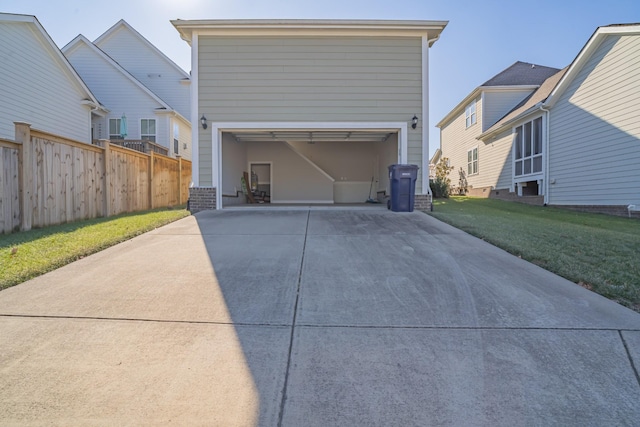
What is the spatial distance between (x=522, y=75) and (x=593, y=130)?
1037 cm

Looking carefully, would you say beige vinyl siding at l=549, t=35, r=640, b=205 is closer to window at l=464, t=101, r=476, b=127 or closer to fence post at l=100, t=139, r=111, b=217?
window at l=464, t=101, r=476, b=127

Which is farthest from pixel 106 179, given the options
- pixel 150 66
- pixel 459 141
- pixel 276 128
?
pixel 459 141

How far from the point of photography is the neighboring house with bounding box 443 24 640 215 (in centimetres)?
1002

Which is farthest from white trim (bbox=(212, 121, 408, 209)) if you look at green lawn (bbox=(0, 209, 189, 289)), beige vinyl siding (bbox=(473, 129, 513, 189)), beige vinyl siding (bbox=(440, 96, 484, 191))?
beige vinyl siding (bbox=(440, 96, 484, 191))

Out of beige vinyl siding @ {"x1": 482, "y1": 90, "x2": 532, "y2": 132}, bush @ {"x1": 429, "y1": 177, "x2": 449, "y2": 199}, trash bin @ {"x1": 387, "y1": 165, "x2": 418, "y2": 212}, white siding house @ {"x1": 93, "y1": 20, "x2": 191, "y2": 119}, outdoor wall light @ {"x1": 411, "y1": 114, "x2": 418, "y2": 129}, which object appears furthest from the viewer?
white siding house @ {"x1": 93, "y1": 20, "x2": 191, "y2": 119}

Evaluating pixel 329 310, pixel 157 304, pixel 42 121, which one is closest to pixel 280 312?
pixel 329 310

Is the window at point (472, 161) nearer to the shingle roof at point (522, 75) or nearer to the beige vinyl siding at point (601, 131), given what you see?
the shingle roof at point (522, 75)

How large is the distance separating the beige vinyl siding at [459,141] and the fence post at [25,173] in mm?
19729

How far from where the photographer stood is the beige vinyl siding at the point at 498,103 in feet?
62.6

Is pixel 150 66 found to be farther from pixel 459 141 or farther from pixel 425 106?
pixel 459 141

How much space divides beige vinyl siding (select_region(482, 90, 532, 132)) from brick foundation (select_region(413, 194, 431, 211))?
11.8 meters

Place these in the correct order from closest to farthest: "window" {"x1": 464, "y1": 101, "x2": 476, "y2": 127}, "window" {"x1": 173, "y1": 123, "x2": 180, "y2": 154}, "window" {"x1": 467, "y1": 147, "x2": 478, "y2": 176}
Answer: "window" {"x1": 173, "y1": 123, "x2": 180, "y2": 154}, "window" {"x1": 464, "y1": 101, "x2": 476, "y2": 127}, "window" {"x1": 467, "y1": 147, "x2": 478, "y2": 176}

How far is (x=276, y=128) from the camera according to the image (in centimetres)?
1031

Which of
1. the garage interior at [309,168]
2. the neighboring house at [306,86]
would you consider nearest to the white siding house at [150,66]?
the garage interior at [309,168]
